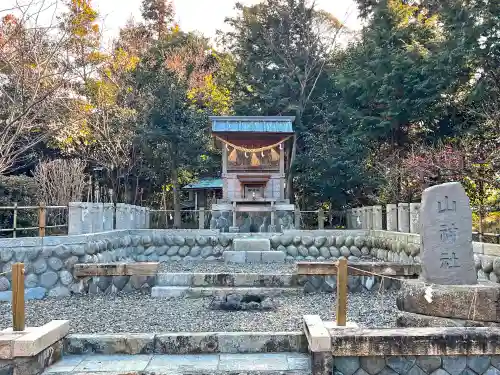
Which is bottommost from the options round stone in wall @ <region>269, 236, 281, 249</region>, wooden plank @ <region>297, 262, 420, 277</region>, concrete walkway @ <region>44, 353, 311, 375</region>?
concrete walkway @ <region>44, 353, 311, 375</region>

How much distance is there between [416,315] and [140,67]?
19.7m

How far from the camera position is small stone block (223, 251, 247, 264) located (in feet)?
41.6

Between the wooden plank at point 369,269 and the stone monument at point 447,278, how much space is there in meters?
2.96

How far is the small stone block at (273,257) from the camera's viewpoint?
12805mm

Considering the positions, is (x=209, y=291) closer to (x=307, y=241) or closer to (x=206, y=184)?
(x=307, y=241)

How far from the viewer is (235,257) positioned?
12.7 meters

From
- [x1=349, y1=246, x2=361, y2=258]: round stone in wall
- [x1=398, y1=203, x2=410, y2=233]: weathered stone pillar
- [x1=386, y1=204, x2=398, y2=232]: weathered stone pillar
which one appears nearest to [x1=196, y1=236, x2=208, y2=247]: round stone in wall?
[x1=349, y1=246, x2=361, y2=258]: round stone in wall

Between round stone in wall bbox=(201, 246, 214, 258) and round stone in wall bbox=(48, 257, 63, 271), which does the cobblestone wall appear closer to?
round stone in wall bbox=(48, 257, 63, 271)

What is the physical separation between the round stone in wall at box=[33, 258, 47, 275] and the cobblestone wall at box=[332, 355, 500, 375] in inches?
259

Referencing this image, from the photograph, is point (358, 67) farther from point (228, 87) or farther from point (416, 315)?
point (416, 315)

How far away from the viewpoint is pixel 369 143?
19297 mm

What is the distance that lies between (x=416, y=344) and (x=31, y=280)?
7.27 metres

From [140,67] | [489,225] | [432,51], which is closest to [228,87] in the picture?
[140,67]

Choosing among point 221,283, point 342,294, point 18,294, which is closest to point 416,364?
point 342,294
